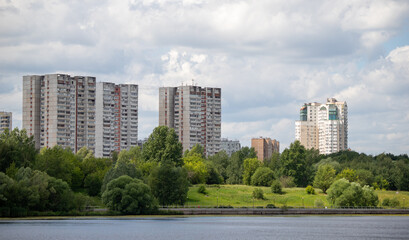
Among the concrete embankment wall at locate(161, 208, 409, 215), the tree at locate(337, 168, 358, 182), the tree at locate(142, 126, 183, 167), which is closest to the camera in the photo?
the concrete embankment wall at locate(161, 208, 409, 215)

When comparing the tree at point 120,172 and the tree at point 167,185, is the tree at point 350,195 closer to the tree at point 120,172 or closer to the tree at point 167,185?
the tree at point 167,185

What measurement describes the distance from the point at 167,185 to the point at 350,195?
134 feet

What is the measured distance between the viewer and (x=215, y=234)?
314 feet

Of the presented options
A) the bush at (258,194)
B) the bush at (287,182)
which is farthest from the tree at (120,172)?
the bush at (287,182)

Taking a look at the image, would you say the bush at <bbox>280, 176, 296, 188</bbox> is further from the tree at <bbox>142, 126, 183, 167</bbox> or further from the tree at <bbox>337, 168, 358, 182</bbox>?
the tree at <bbox>142, 126, 183, 167</bbox>

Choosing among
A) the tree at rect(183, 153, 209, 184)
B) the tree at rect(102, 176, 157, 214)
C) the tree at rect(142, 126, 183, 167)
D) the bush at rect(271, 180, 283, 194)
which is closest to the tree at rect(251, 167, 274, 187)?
the tree at rect(183, 153, 209, 184)

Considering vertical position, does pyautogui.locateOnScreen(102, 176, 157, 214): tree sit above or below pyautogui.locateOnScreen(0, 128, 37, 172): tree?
below

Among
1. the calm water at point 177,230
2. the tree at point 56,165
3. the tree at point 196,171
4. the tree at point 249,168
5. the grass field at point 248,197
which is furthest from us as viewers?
the tree at point 249,168

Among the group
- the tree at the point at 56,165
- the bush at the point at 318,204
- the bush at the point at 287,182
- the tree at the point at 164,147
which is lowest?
the bush at the point at 318,204

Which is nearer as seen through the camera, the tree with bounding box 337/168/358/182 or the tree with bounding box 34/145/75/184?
the tree with bounding box 34/145/75/184

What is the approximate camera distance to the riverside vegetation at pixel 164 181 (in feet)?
374

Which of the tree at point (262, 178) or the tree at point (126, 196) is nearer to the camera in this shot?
the tree at point (126, 196)

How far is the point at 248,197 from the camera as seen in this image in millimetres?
156000

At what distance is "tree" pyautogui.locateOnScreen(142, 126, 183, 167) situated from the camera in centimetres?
16350
